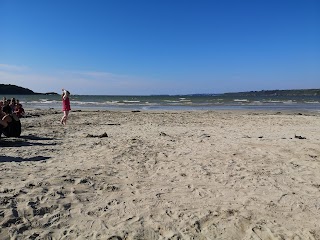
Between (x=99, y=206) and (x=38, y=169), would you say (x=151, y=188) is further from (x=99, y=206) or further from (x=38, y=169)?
(x=38, y=169)

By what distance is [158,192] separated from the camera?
16.9ft

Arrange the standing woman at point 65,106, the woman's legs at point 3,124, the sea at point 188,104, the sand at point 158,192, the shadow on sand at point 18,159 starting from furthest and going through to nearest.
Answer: the sea at point 188,104, the standing woman at point 65,106, the woman's legs at point 3,124, the shadow on sand at point 18,159, the sand at point 158,192

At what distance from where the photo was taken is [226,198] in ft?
16.3

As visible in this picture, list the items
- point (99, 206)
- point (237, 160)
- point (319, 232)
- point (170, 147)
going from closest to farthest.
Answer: point (319, 232)
point (99, 206)
point (237, 160)
point (170, 147)

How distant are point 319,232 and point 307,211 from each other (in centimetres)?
59

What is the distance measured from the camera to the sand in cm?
392

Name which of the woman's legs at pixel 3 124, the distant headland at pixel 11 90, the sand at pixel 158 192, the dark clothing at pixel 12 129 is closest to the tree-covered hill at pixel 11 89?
the distant headland at pixel 11 90

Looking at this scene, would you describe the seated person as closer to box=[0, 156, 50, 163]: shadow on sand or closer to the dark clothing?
the dark clothing

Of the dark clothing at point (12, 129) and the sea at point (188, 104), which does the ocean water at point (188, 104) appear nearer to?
the sea at point (188, 104)

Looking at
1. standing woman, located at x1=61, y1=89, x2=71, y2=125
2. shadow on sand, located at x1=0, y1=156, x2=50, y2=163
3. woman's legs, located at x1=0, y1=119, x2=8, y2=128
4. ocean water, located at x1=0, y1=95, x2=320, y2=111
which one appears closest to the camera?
shadow on sand, located at x1=0, y1=156, x2=50, y2=163

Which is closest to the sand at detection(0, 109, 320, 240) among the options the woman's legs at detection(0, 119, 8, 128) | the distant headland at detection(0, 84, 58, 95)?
the woman's legs at detection(0, 119, 8, 128)

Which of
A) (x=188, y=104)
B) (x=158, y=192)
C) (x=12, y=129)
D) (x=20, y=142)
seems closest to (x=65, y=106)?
(x=12, y=129)

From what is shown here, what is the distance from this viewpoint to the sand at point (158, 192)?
392 centimetres

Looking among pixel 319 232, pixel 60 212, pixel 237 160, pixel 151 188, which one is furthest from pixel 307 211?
pixel 60 212
